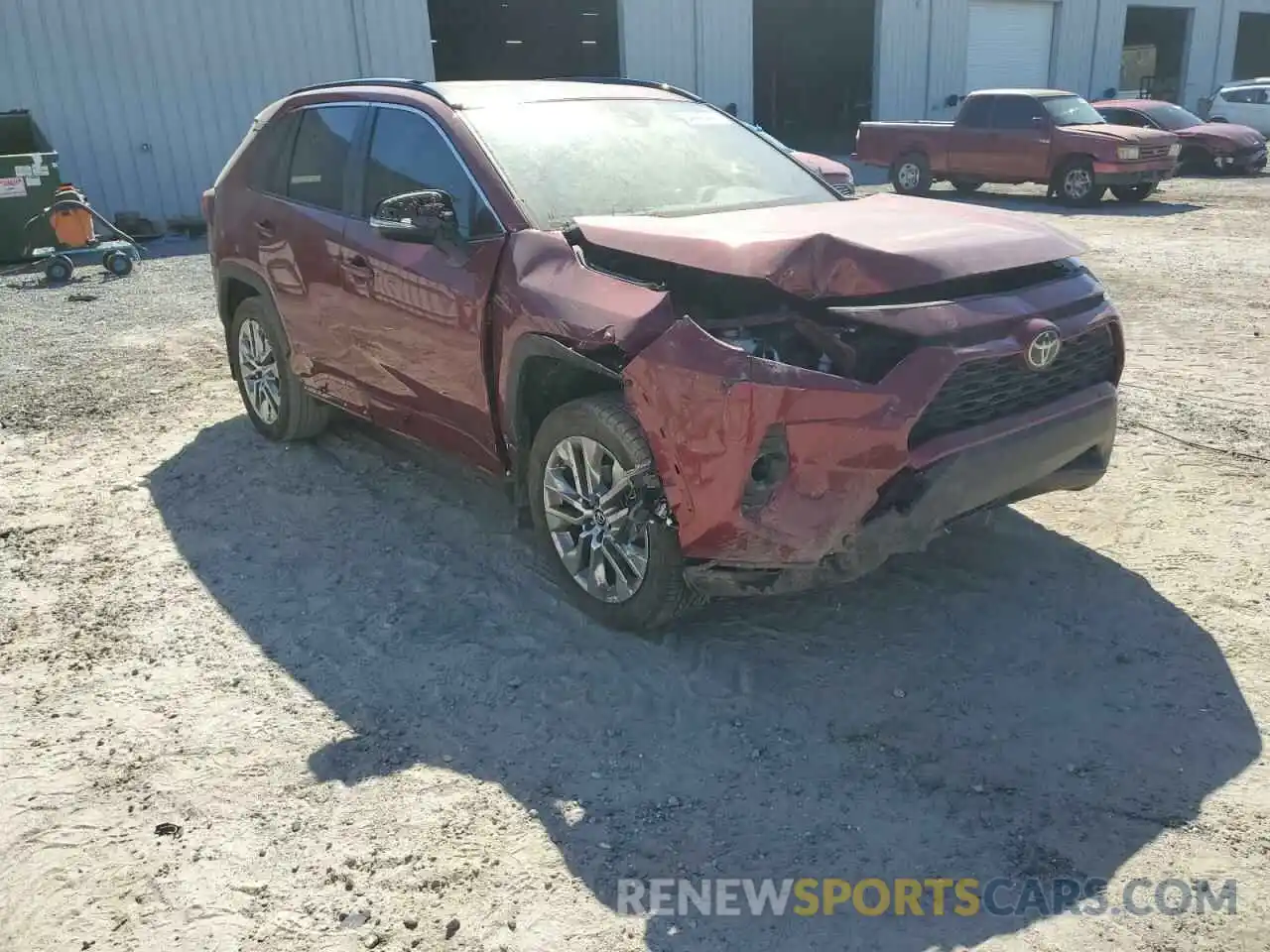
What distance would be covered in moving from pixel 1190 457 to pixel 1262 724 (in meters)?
2.36

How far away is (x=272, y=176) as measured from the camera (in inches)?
215

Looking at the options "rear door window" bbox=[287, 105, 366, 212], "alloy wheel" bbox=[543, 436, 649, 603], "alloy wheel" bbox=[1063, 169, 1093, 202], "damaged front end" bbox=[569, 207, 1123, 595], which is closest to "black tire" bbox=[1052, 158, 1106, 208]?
"alloy wheel" bbox=[1063, 169, 1093, 202]

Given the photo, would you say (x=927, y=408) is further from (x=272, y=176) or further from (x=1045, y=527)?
(x=272, y=176)

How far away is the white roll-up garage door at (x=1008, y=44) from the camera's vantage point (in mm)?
25734

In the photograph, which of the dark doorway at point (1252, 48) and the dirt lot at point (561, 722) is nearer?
the dirt lot at point (561, 722)

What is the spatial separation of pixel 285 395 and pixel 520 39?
2318 cm

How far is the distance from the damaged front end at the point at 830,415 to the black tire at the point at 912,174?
15160 mm

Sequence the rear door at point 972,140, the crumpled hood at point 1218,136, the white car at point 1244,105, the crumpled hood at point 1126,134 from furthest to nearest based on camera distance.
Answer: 1. the white car at point 1244,105
2. the crumpled hood at point 1218,136
3. the rear door at point 972,140
4. the crumpled hood at point 1126,134

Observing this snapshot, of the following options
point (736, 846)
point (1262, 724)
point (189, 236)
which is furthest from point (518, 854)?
point (189, 236)

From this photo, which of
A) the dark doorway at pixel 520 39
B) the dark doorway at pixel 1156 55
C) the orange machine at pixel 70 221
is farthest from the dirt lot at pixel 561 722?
the dark doorway at pixel 1156 55

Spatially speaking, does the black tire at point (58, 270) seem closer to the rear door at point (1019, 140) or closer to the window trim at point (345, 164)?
the window trim at point (345, 164)

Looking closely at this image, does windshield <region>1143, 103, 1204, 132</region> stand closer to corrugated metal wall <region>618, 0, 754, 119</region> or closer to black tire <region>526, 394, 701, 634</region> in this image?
corrugated metal wall <region>618, 0, 754, 119</region>

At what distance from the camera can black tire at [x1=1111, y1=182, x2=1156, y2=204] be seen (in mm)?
16156

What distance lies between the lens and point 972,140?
17.0m
